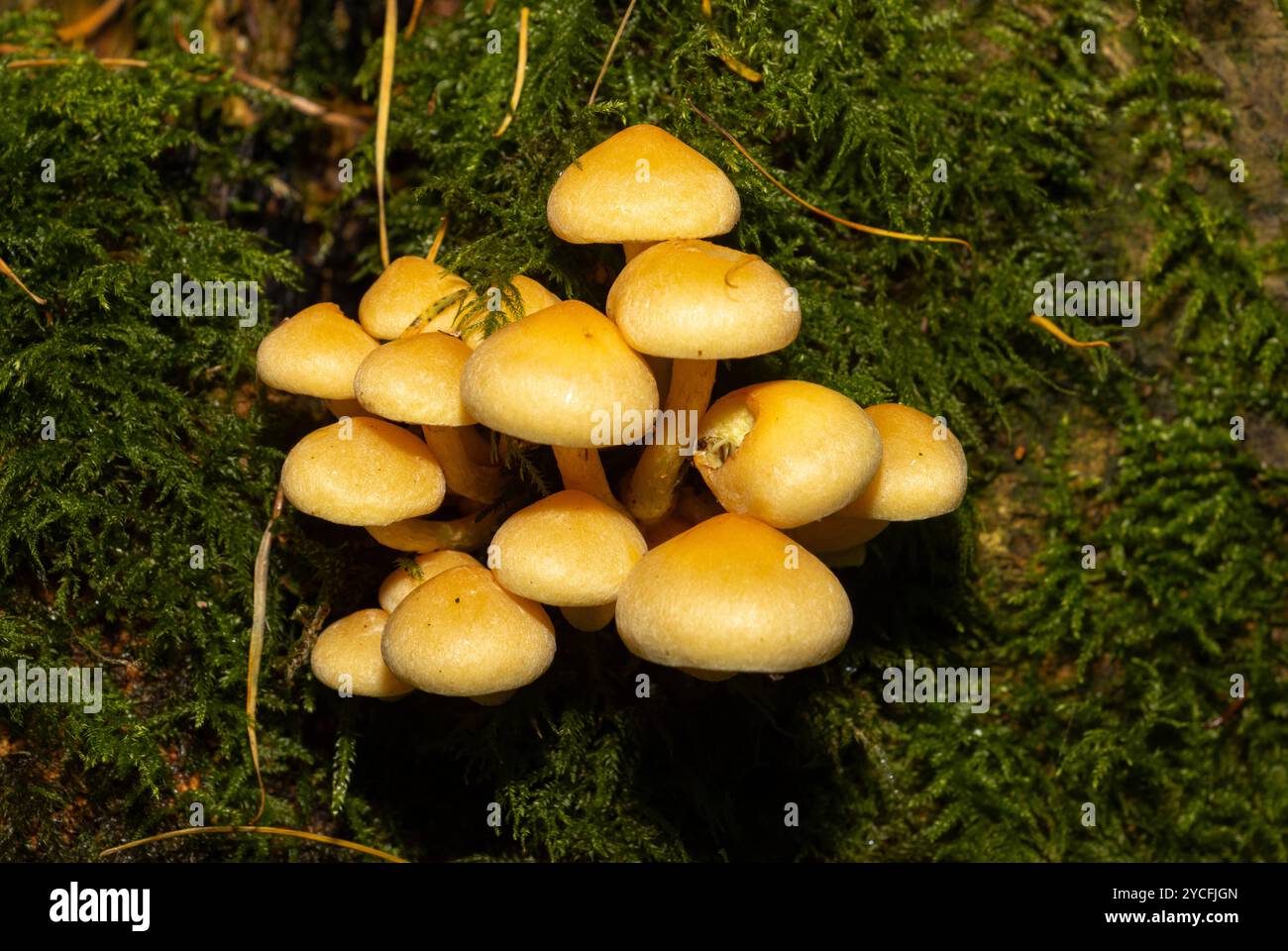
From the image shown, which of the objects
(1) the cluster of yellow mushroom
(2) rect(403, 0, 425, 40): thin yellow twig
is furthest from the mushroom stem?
(2) rect(403, 0, 425, 40): thin yellow twig

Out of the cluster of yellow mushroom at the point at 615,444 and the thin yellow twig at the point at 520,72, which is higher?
the thin yellow twig at the point at 520,72

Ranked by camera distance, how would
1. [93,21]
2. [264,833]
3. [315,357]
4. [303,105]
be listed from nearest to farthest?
[315,357] < [264,833] < [303,105] < [93,21]

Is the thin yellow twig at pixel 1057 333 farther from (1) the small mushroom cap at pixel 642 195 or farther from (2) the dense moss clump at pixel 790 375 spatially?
(1) the small mushroom cap at pixel 642 195

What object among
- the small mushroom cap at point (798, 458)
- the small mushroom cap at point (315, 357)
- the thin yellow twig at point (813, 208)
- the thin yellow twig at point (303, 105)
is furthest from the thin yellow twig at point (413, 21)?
the small mushroom cap at point (798, 458)

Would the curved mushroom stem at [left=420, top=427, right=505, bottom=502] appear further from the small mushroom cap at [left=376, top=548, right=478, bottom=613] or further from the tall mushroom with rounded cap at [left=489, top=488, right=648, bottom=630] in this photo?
the tall mushroom with rounded cap at [left=489, top=488, right=648, bottom=630]

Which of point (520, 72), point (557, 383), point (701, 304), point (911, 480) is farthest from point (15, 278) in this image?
point (911, 480)

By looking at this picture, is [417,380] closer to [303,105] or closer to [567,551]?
[567,551]
